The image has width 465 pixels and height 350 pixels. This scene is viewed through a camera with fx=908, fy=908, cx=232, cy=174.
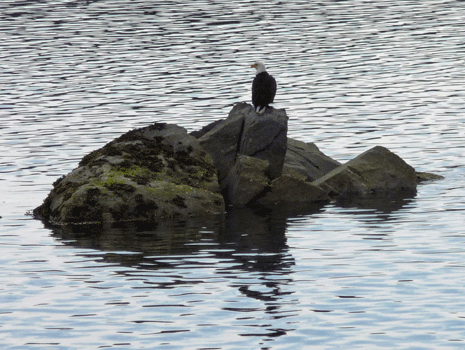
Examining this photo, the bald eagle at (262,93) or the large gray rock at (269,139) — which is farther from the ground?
the bald eagle at (262,93)

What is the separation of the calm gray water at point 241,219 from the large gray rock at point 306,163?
2206mm

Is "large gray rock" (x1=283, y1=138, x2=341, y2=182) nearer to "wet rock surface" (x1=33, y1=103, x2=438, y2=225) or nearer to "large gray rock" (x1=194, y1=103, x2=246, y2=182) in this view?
"wet rock surface" (x1=33, y1=103, x2=438, y2=225)

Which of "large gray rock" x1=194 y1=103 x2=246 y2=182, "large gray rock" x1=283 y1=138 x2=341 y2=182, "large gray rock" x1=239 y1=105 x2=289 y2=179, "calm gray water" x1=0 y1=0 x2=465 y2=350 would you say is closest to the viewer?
"calm gray water" x1=0 y1=0 x2=465 y2=350

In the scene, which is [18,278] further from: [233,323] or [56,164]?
[56,164]

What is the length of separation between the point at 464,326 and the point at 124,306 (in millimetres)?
4685

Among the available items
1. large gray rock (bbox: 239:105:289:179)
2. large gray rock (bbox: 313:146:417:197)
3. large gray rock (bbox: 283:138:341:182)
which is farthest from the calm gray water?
large gray rock (bbox: 283:138:341:182)

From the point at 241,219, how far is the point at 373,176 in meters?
4.32

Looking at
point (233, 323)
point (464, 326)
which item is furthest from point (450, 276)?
point (233, 323)

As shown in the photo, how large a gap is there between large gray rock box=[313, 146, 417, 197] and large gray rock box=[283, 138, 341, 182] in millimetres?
631

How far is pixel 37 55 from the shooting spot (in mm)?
49562

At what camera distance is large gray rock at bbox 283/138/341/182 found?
73.4 feet

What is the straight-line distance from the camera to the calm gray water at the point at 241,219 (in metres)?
12.1

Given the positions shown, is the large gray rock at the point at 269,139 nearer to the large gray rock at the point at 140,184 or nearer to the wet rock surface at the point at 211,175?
the wet rock surface at the point at 211,175

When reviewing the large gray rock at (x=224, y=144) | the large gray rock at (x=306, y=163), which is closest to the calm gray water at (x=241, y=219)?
the large gray rock at (x=306, y=163)
